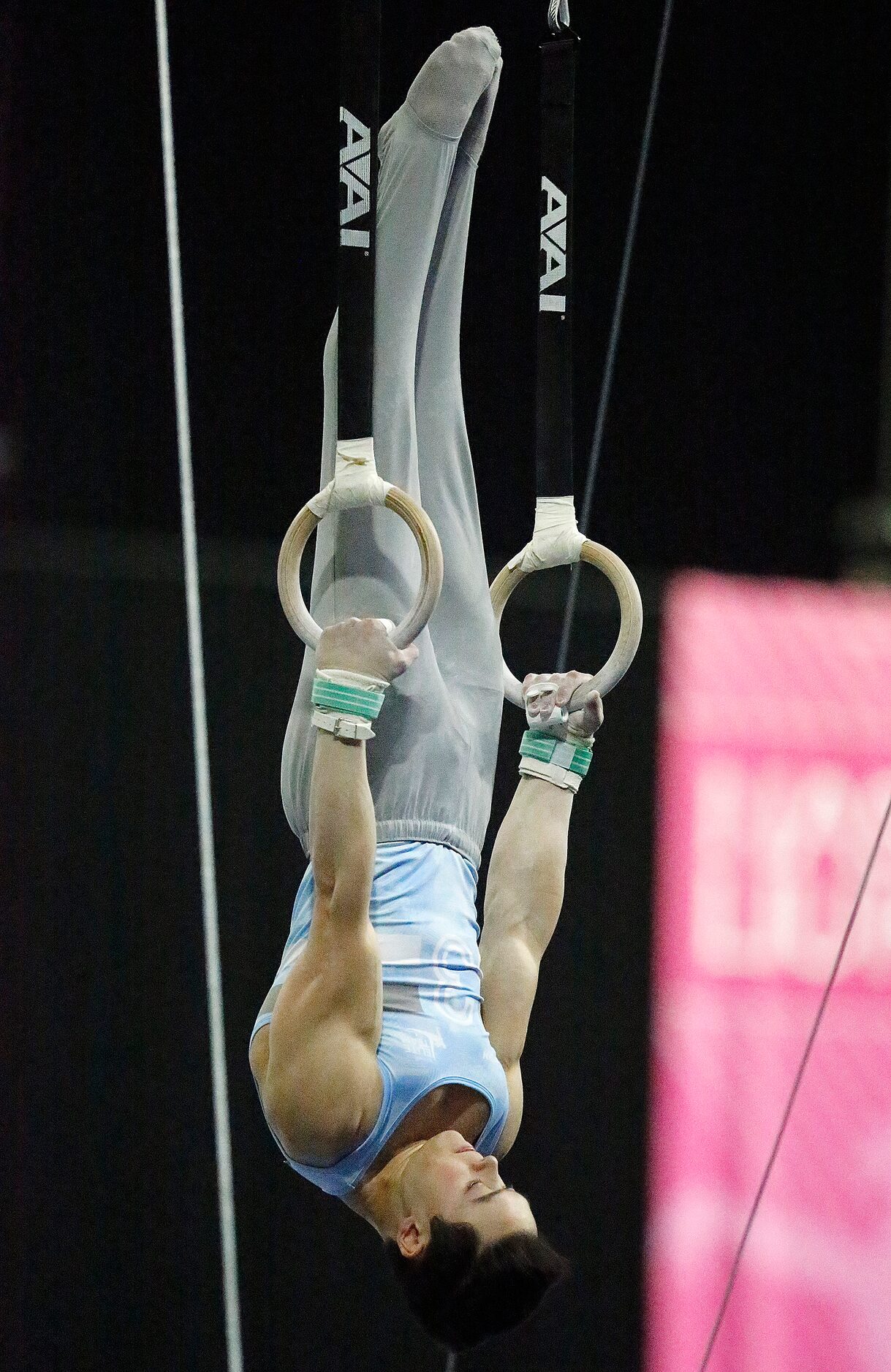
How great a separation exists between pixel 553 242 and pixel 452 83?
0.27 metres

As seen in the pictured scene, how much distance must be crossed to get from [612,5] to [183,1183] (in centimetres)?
258

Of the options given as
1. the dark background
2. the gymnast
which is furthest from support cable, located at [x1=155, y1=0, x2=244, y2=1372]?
the gymnast

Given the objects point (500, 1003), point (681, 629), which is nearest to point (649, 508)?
point (681, 629)

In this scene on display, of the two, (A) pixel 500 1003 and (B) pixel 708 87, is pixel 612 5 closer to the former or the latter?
(B) pixel 708 87

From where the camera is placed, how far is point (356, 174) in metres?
1.94

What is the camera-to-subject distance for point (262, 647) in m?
3.14

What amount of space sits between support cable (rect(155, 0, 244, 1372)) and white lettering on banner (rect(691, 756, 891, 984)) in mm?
992

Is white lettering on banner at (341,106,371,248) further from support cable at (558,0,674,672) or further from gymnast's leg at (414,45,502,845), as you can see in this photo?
support cable at (558,0,674,672)

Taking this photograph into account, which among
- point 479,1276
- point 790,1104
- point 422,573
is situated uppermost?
point 422,573

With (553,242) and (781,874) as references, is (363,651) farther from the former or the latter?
(781,874)

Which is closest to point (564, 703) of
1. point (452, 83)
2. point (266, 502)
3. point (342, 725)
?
point (342, 725)

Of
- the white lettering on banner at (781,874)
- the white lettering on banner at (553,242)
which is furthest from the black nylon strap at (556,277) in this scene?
the white lettering on banner at (781,874)

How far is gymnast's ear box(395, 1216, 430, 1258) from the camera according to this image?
180 centimetres

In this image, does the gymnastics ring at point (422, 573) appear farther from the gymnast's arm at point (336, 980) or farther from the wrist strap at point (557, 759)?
the wrist strap at point (557, 759)
